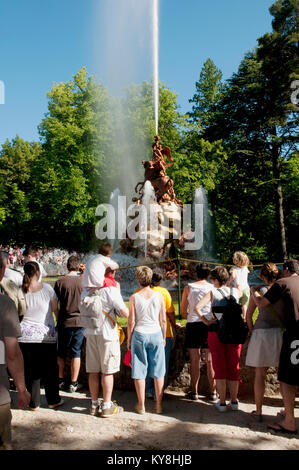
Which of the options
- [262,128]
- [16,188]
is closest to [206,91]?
[262,128]

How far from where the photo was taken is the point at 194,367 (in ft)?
17.0

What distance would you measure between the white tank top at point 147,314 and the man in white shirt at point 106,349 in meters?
0.16

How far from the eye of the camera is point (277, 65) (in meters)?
22.8

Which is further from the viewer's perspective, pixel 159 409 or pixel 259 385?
pixel 159 409

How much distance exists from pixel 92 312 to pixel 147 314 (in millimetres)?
655

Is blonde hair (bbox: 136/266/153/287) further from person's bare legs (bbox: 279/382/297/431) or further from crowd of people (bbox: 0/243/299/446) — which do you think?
person's bare legs (bbox: 279/382/297/431)

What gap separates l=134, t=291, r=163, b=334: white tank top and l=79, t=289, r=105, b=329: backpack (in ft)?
1.41

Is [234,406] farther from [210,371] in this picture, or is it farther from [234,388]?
[210,371]

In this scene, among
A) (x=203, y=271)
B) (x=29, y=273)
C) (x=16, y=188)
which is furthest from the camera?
(x=16, y=188)

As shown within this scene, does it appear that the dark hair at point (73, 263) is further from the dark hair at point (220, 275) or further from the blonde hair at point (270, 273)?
the blonde hair at point (270, 273)

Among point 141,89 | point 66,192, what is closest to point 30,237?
point 66,192

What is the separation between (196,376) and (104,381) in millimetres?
1243

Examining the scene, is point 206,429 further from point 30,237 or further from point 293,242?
point 30,237

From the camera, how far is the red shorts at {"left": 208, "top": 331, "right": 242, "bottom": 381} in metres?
4.70
